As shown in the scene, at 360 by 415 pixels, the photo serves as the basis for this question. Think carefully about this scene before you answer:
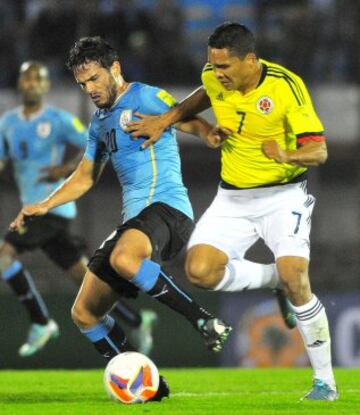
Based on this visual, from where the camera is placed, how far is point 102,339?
7645 mm

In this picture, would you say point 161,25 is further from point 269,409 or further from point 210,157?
point 269,409

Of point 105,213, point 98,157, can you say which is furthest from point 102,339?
point 105,213

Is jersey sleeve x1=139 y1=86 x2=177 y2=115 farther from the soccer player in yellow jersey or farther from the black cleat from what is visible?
the black cleat

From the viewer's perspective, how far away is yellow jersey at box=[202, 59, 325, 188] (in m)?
7.37

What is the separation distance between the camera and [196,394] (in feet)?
27.1

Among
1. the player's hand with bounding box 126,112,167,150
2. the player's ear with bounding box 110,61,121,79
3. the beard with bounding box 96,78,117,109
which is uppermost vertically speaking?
the player's ear with bounding box 110,61,121,79

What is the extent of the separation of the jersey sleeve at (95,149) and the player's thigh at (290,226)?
3.66 feet

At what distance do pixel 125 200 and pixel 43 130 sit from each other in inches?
164

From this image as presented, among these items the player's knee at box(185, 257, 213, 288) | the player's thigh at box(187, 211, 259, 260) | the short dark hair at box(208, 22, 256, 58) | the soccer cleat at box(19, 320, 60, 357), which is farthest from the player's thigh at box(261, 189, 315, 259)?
the soccer cleat at box(19, 320, 60, 357)

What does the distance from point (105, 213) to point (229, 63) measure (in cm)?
696

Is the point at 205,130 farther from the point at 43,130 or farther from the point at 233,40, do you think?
the point at 43,130

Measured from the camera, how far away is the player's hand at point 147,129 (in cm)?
768

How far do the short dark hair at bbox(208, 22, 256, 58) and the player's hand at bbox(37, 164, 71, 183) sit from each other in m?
4.29

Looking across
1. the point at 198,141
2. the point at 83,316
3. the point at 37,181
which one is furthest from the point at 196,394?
the point at 198,141
